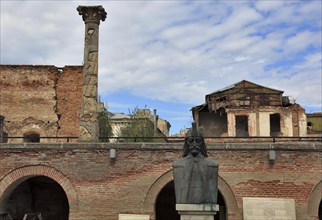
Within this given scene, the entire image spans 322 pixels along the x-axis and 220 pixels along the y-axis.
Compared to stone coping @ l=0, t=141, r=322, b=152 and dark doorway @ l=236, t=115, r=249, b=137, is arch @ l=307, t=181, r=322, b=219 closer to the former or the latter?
stone coping @ l=0, t=141, r=322, b=152

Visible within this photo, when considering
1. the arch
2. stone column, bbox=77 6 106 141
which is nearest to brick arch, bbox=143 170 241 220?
the arch

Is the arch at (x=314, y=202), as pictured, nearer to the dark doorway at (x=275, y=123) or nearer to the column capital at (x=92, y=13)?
the column capital at (x=92, y=13)

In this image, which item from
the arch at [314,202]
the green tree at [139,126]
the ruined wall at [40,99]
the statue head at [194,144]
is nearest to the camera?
the statue head at [194,144]

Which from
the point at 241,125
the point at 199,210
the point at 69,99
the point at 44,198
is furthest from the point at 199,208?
the point at 241,125

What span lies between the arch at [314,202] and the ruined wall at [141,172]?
29 mm

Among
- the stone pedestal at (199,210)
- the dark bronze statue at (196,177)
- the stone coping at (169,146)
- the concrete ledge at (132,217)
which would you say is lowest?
the concrete ledge at (132,217)

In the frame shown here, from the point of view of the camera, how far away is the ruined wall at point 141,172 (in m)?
11.8

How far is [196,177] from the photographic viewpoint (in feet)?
18.8

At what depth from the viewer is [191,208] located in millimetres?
5602

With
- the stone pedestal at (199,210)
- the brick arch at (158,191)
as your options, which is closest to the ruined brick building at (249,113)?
the brick arch at (158,191)

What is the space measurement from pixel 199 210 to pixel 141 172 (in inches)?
262

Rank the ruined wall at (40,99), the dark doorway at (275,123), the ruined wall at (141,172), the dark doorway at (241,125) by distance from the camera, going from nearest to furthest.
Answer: the ruined wall at (141,172) < the ruined wall at (40,99) < the dark doorway at (241,125) < the dark doorway at (275,123)

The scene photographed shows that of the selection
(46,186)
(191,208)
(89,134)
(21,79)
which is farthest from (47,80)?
(191,208)

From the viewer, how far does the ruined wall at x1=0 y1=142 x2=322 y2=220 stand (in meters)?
11.8
